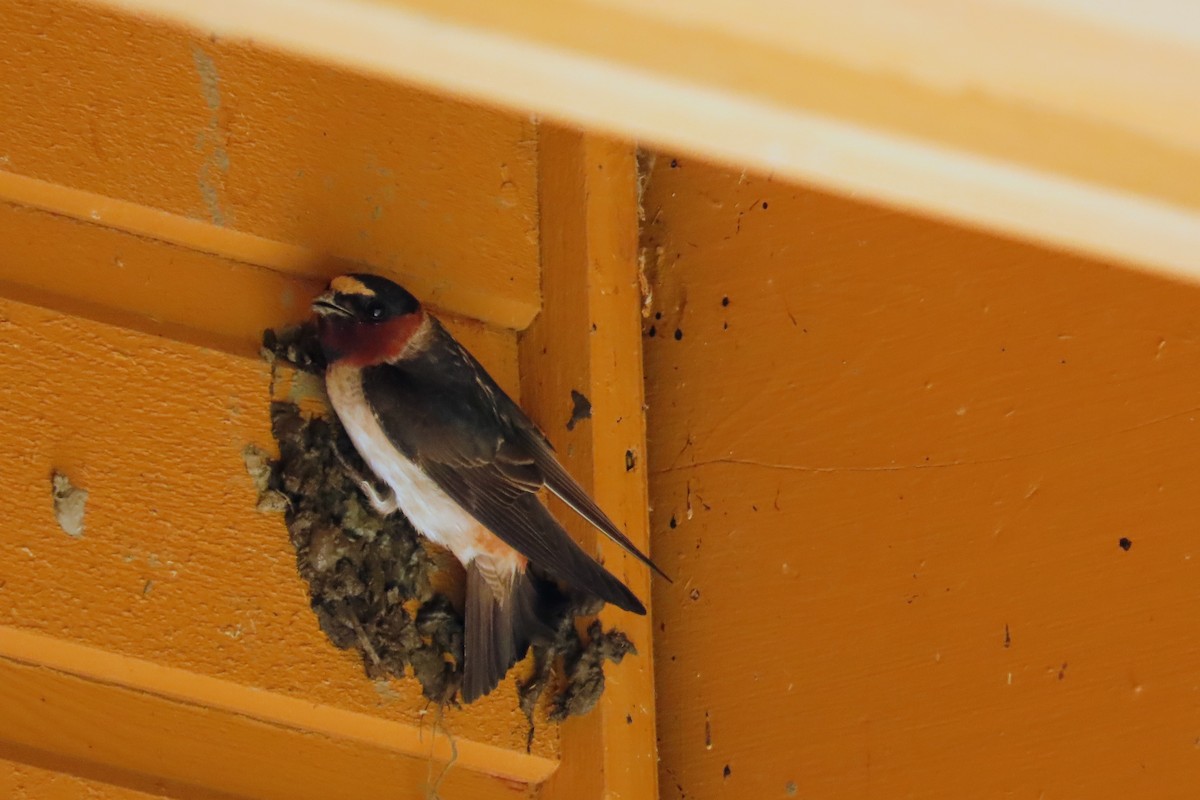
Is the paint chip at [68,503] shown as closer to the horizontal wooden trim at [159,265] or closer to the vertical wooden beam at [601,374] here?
the horizontal wooden trim at [159,265]

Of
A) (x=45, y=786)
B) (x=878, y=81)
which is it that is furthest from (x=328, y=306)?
(x=878, y=81)

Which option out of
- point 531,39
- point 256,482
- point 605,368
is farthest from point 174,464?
point 531,39

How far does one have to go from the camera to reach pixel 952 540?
304 cm

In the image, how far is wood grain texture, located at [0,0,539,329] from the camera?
3.06m

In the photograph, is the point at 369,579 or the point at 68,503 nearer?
the point at 68,503

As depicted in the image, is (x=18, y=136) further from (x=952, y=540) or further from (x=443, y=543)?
(x=952, y=540)

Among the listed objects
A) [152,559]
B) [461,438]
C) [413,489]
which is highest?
[461,438]

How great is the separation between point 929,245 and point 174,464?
167 cm

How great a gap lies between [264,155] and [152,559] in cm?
95

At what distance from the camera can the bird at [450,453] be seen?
321cm

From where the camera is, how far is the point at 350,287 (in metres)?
3.21

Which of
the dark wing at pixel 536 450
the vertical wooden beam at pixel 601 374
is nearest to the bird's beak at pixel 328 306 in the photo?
the dark wing at pixel 536 450

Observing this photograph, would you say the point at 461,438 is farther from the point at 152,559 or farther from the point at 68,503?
the point at 68,503

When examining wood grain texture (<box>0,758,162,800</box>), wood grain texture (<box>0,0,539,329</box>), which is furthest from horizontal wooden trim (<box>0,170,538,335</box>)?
wood grain texture (<box>0,758,162,800</box>)
